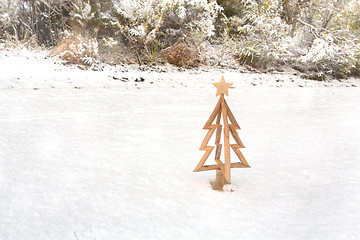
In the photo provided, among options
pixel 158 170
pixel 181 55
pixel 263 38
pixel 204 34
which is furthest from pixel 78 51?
pixel 263 38

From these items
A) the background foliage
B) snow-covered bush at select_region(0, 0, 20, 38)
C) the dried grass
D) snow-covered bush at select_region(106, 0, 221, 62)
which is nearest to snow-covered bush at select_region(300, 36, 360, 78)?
the background foliage

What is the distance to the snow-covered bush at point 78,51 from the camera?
241 inches

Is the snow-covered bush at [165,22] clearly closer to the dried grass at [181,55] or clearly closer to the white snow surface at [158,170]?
the dried grass at [181,55]

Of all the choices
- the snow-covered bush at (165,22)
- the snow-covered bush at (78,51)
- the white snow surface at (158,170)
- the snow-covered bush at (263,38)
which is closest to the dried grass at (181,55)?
the snow-covered bush at (165,22)

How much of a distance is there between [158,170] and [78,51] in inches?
186

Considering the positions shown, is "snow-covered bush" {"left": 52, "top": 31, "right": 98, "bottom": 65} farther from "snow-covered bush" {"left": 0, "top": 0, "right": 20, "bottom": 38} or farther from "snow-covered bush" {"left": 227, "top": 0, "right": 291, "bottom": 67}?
"snow-covered bush" {"left": 0, "top": 0, "right": 20, "bottom": 38}

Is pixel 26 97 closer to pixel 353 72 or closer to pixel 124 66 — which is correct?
pixel 124 66

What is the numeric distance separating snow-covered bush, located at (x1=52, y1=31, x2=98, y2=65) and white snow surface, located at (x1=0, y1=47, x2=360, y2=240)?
1.43 metres

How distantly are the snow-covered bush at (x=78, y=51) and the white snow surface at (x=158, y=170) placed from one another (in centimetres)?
143

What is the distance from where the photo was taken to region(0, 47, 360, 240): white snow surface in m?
1.63

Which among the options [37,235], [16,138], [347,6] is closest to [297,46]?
[347,6]

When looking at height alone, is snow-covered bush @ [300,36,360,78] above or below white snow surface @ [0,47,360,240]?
above

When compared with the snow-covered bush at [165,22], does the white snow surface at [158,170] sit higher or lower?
lower

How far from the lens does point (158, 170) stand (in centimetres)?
233
